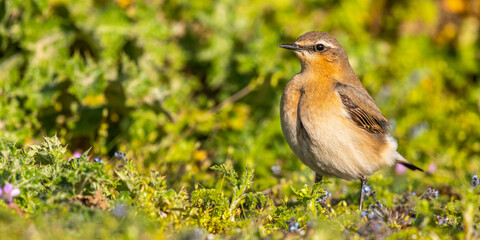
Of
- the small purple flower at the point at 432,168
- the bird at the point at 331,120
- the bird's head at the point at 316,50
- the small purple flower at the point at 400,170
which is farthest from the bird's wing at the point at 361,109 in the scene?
the small purple flower at the point at 432,168

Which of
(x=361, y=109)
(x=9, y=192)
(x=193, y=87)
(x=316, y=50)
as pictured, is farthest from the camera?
(x=193, y=87)

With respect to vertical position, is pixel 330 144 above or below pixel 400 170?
above

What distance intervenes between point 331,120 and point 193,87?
3.53 meters

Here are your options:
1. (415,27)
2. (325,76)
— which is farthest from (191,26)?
(415,27)

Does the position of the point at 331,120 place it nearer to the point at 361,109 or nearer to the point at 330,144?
the point at 330,144

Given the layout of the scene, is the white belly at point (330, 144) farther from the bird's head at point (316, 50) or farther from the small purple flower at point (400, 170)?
the small purple flower at point (400, 170)

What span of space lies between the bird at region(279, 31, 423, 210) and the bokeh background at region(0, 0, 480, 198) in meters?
0.52

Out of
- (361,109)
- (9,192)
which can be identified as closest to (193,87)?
(361,109)

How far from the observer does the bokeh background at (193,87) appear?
674 cm

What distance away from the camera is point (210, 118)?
25.1 feet

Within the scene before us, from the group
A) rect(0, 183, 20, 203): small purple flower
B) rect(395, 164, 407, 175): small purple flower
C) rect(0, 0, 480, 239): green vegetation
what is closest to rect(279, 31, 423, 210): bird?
rect(0, 0, 480, 239): green vegetation

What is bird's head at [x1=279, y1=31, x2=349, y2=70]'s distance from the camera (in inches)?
234

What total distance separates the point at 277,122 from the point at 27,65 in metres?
3.35

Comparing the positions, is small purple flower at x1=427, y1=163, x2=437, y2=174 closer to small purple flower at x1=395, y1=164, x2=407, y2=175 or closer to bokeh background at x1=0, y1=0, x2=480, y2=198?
bokeh background at x1=0, y1=0, x2=480, y2=198
